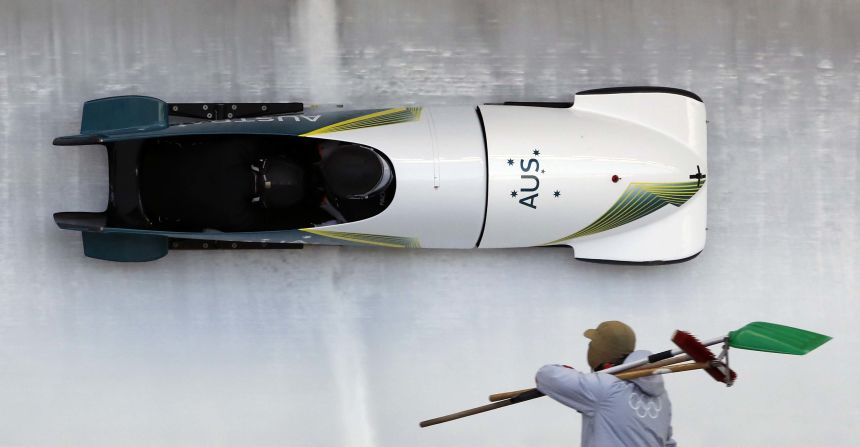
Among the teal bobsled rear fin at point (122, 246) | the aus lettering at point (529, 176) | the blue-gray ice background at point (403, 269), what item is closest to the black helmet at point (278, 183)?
the blue-gray ice background at point (403, 269)

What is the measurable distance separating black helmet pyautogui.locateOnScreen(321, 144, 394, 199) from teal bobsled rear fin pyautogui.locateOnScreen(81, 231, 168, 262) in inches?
36.7

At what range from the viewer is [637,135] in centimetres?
420

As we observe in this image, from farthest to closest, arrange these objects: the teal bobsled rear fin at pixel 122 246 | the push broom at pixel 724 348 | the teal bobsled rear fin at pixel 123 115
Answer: the teal bobsled rear fin at pixel 122 246 < the teal bobsled rear fin at pixel 123 115 < the push broom at pixel 724 348

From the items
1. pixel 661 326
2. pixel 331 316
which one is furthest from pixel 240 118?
pixel 661 326

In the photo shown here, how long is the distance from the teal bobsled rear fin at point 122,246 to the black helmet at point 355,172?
0.93 m

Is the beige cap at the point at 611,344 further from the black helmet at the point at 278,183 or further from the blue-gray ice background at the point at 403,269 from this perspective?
the black helmet at the point at 278,183

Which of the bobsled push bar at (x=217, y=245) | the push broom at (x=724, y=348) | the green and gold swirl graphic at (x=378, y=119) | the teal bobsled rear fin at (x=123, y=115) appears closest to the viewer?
the push broom at (x=724, y=348)

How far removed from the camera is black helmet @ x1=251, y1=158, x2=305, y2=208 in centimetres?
400

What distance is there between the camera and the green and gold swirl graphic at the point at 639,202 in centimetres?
414

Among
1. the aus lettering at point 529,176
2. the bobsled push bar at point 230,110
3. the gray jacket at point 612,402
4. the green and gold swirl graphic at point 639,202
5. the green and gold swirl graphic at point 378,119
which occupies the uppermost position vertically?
the bobsled push bar at point 230,110

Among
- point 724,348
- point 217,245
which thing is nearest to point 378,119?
point 217,245

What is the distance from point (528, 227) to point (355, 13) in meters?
1.35

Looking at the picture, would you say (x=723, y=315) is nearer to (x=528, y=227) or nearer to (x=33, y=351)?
(x=528, y=227)

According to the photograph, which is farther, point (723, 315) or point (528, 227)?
point (723, 315)
